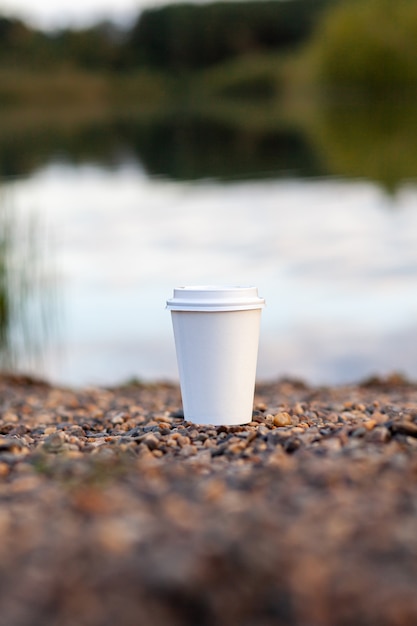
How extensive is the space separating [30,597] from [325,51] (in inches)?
1405

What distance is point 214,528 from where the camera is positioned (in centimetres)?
268

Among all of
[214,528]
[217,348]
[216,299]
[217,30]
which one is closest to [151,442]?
[217,348]

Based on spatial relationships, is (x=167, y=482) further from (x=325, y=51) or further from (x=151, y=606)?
(x=325, y=51)

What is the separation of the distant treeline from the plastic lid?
39128 mm

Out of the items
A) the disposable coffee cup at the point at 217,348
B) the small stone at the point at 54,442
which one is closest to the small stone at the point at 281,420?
the disposable coffee cup at the point at 217,348

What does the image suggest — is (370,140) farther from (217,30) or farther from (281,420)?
(281,420)

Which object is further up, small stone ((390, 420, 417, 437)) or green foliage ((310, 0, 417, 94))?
green foliage ((310, 0, 417, 94))

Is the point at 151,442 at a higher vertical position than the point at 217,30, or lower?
lower

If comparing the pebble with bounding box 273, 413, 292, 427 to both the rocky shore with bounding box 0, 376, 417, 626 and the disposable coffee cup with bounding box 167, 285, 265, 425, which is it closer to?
the disposable coffee cup with bounding box 167, 285, 265, 425

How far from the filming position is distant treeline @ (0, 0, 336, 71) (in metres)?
43.9

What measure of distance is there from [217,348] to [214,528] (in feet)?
6.70

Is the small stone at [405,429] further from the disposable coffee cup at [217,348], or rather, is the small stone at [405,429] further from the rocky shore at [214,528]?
the disposable coffee cup at [217,348]

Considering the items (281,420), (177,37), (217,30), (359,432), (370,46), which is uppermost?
(217,30)

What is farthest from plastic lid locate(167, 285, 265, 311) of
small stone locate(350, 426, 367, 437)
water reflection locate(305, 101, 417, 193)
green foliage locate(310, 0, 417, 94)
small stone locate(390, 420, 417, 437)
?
green foliage locate(310, 0, 417, 94)
